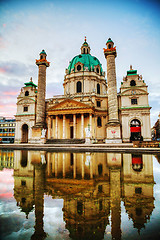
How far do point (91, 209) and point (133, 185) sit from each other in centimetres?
259

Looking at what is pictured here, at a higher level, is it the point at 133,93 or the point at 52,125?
the point at 133,93

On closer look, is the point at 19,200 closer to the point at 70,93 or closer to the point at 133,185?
the point at 133,185

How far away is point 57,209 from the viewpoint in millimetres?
3576

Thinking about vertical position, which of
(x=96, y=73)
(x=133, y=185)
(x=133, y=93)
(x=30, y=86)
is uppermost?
(x=96, y=73)

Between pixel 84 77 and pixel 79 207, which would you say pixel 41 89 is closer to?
pixel 84 77

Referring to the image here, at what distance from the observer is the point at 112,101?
34.4m

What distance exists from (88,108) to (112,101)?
5.98m

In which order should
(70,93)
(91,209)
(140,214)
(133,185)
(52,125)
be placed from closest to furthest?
(140,214) < (91,209) < (133,185) < (52,125) < (70,93)

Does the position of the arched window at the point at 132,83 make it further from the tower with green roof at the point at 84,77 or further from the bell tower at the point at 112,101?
the tower with green roof at the point at 84,77

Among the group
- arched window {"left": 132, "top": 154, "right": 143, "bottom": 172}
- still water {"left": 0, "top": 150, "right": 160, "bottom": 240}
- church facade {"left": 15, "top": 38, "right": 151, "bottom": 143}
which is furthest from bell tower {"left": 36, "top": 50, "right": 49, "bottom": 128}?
still water {"left": 0, "top": 150, "right": 160, "bottom": 240}

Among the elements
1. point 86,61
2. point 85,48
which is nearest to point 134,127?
point 86,61

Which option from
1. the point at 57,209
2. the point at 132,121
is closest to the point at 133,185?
the point at 57,209

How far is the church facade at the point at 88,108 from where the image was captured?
35.3m

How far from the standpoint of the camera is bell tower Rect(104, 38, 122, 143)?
32438 millimetres
